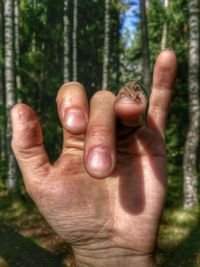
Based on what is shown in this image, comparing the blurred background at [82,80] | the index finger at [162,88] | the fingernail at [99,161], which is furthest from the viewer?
the blurred background at [82,80]

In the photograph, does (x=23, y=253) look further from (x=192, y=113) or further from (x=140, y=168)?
(x=140, y=168)

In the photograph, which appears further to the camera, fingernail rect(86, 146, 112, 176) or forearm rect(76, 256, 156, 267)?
forearm rect(76, 256, 156, 267)

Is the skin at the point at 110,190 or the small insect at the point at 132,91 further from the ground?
the small insect at the point at 132,91

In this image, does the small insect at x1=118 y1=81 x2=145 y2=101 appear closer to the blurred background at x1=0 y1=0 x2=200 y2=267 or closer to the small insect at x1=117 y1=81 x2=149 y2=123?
the small insect at x1=117 y1=81 x2=149 y2=123

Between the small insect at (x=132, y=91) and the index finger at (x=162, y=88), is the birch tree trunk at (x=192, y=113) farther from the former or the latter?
the small insect at (x=132, y=91)

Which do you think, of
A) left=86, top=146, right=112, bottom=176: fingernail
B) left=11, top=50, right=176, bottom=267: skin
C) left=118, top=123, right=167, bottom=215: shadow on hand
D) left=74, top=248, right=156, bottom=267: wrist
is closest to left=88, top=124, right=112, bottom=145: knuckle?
left=86, top=146, right=112, bottom=176: fingernail

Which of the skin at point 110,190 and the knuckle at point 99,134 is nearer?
the knuckle at point 99,134

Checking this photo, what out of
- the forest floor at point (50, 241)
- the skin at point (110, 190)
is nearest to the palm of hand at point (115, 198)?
the skin at point (110, 190)
